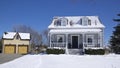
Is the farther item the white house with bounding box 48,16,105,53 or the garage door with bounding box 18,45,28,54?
the garage door with bounding box 18,45,28,54

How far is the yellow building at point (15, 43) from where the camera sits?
4393 cm

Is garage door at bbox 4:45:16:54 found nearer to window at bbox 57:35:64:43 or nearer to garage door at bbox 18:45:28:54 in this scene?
garage door at bbox 18:45:28:54

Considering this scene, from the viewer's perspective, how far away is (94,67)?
63.3 feet

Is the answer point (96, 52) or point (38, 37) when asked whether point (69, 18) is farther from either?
point (38, 37)

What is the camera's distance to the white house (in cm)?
3331

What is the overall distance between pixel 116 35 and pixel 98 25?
26.0ft

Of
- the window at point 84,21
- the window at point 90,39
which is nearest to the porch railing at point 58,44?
the window at point 90,39

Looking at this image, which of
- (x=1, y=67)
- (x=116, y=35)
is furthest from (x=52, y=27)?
(x=1, y=67)

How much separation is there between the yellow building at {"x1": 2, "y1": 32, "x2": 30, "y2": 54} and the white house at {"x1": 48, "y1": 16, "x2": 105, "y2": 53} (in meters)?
11.7

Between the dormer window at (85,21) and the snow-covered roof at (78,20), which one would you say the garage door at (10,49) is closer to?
the snow-covered roof at (78,20)

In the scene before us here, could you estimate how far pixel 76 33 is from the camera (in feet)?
111

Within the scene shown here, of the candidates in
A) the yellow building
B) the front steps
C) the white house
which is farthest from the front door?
the yellow building

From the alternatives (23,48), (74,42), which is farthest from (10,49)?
(74,42)

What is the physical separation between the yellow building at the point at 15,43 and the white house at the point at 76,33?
38.5 ft
